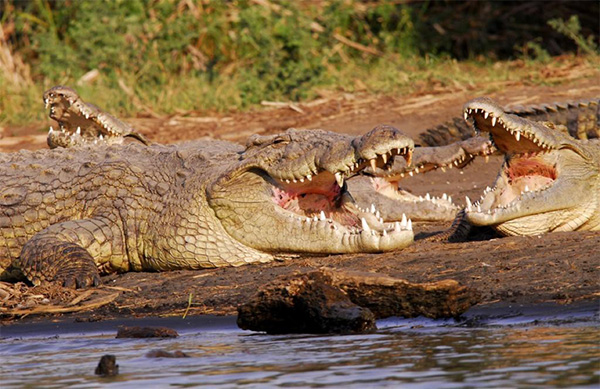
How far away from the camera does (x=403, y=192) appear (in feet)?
26.2

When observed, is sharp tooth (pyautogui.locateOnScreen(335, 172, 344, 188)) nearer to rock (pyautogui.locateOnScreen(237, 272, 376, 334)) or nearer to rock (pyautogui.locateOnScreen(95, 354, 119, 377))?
rock (pyautogui.locateOnScreen(237, 272, 376, 334))

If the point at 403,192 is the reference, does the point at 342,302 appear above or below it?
below

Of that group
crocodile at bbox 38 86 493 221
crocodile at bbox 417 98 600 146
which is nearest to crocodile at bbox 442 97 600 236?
crocodile at bbox 38 86 493 221

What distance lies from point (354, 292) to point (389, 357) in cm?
66

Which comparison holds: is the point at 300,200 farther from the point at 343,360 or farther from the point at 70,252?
the point at 343,360

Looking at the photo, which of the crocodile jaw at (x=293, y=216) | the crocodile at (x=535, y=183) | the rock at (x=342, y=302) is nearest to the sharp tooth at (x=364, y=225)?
the crocodile jaw at (x=293, y=216)

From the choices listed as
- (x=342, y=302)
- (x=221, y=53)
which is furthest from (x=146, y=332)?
(x=221, y=53)

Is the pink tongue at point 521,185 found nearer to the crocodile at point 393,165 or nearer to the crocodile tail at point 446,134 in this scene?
the crocodile at point 393,165

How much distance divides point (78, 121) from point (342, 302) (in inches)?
191

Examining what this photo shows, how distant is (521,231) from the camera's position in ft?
20.7

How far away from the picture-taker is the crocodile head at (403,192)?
7.50 metres

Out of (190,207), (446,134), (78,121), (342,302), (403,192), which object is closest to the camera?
(342,302)

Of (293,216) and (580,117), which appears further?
(580,117)

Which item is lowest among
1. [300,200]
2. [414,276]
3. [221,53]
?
[414,276]
